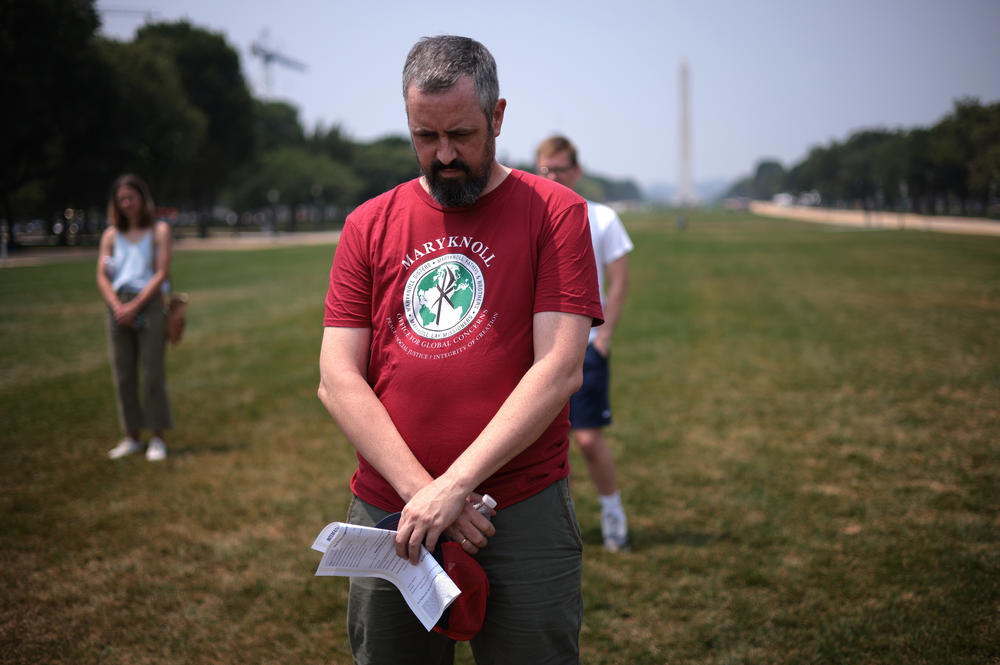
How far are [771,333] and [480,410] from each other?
1194 centimetres

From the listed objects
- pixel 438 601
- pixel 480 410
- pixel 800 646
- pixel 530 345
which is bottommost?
pixel 800 646

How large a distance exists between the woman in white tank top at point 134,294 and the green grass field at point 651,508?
64cm

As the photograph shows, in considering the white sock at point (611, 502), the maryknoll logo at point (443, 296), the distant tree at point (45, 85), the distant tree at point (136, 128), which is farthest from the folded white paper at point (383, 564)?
the distant tree at point (136, 128)

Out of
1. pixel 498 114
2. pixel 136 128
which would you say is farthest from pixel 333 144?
pixel 498 114

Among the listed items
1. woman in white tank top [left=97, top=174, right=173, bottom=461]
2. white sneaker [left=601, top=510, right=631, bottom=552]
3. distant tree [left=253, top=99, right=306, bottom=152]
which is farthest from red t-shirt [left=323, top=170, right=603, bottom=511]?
distant tree [left=253, top=99, right=306, bottom=152]

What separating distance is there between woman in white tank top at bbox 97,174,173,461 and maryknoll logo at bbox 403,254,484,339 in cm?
503

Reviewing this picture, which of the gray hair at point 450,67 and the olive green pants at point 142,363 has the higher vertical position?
the gray hair at point 450,67

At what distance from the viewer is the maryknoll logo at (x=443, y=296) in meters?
2.03

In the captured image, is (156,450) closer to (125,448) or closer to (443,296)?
(125,448)

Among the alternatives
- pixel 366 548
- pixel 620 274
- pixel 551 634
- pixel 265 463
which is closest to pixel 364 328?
pixel 366 548

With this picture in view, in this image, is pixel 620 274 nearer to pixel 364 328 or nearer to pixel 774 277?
pixel 364 328

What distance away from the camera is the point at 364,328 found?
2.16 m

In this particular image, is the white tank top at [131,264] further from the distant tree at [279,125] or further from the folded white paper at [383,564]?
the distant tree at [279,125]

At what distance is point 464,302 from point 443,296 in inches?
2.7
